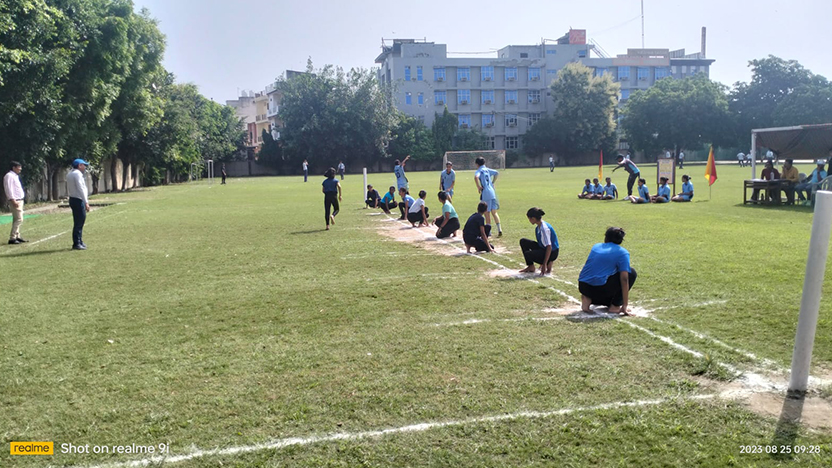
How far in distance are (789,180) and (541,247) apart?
582 inches

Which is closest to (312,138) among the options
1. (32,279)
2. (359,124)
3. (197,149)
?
(359,124)

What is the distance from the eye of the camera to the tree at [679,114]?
3113 inches

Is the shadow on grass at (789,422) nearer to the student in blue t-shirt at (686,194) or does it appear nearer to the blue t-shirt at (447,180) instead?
the blue t-shirt at (447,180)

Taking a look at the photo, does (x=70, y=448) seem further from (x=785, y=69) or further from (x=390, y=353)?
(x=785, y=69)

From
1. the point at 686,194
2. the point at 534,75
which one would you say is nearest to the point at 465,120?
the point at 534,75

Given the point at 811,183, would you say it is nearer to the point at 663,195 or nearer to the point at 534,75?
the point at 663,195

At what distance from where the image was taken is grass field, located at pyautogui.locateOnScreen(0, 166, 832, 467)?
4.20 m

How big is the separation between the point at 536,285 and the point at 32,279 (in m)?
7.81

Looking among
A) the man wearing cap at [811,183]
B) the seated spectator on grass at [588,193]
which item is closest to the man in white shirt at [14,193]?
the seated spectator on grass at [588,193]

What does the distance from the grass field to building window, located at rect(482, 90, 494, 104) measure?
80487 mm

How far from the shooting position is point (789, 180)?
20.9 meters

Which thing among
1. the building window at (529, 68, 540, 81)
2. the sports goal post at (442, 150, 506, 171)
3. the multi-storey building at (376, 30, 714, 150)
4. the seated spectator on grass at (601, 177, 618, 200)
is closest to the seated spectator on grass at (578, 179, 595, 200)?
the seated spectator on grass at (601, 177, 618, 200)

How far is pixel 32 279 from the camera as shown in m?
10.5

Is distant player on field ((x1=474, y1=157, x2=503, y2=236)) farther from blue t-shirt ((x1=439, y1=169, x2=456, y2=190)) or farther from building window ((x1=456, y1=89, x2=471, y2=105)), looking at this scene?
building window ((x1=456, y1=89, x2=471, y2=105))
